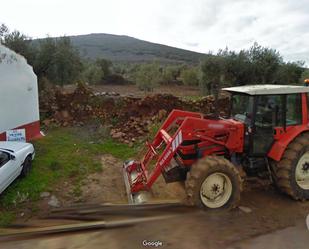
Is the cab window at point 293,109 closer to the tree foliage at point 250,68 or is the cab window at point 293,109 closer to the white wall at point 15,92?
the white wall at point 15,92

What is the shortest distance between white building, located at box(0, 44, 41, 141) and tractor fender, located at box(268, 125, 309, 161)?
7948mm

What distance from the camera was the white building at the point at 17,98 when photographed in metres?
9.65

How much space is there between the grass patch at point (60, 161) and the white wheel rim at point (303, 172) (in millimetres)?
4863

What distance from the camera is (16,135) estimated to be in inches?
383

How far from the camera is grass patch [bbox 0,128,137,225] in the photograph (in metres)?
6.46

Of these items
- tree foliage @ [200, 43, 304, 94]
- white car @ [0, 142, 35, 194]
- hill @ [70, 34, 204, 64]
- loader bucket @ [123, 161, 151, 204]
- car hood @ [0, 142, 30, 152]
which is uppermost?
hill @ [70, 34, 204, 64]

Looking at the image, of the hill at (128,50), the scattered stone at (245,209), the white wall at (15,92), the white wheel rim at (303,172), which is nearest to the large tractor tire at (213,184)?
the scattered stone at (245,209)

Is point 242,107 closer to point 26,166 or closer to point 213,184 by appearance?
point 213,184

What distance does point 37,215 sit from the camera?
5805mm

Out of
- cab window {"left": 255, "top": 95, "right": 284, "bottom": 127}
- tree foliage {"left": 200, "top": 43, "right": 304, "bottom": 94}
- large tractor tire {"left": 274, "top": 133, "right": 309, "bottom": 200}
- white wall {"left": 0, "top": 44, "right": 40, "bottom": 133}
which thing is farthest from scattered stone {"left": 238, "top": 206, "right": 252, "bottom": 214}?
tree foliage {"left": 200, "top": 43, "right": 304, "bottom": 94}

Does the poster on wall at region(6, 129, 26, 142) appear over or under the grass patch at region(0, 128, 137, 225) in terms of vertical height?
over

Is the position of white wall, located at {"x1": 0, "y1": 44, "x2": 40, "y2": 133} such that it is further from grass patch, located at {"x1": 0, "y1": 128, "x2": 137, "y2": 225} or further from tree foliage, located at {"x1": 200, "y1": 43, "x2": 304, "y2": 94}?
tree foliage, located at {"x1": 200, "y1": 43, "x2": 304, "y2": 94}

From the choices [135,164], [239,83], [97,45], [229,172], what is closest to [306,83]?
[229,172]

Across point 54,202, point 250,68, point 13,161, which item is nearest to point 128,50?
point 250,68
